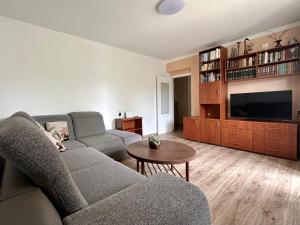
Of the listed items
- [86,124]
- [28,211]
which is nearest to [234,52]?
[86,124]

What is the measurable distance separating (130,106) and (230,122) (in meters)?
2.47

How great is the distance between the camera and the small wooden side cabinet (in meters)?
3.89

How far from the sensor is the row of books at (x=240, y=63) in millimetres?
3292

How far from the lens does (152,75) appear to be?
4.95 meters

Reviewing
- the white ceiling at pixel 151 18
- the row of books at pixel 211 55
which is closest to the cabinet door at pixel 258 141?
the row of books at pixel 211 55

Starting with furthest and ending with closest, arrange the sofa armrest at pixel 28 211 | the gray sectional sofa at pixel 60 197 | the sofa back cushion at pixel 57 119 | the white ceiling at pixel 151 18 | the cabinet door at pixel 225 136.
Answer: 1. the cabinet door at pixel 225 136
2. the sofa back cushion at pixel 57 119
3. the white ceiling at pixel 151 18
4. the gray sectional sofa at pixel 60 197
5. the sofa armrest at pixel 28 211

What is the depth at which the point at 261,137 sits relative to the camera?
3.06 m

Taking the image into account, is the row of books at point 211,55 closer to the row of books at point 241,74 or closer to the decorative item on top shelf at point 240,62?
the decorative item on top shelf at point 240,62

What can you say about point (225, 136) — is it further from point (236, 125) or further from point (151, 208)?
point (151, 208)

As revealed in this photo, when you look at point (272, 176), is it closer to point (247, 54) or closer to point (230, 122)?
point (230, 122)

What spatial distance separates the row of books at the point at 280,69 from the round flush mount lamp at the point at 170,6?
6.84 ft

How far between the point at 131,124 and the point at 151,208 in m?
3.63

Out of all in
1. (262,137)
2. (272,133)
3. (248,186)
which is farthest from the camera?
(262,137)

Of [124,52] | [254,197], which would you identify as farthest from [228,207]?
[124,52]
